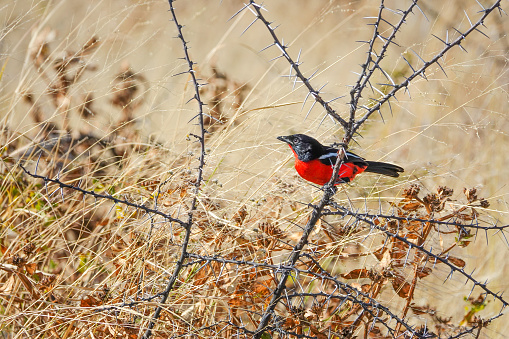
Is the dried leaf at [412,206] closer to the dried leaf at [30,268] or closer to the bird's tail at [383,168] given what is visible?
the bird's tail at [383,168]

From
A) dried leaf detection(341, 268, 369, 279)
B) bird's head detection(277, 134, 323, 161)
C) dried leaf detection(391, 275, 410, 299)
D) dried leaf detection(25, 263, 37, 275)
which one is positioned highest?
bird's head detection(277, 134, 323, 161)

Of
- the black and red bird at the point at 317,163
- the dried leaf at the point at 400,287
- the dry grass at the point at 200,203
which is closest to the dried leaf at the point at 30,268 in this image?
the dry grass at the point at 200,203

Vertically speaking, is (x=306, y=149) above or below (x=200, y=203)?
above

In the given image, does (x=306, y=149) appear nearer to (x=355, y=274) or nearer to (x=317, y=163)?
(x=317, y=163)

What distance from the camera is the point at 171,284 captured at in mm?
1848

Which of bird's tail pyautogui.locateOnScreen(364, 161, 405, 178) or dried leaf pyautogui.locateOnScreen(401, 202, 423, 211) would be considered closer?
dried leaf pyautogui.locateOnScreen(401, 202, 423, 211)

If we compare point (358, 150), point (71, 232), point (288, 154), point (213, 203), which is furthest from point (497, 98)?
point (71, 232)

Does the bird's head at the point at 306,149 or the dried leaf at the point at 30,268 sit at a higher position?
the bird's head at the point at 306,149

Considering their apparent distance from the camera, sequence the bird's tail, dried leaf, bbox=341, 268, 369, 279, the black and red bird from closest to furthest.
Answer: dried leaf, bbox=341, 268, 369, 279 → the black and red bird → the bird's tail

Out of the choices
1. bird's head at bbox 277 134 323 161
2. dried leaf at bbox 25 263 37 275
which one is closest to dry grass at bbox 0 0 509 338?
dried leaf at bbox 25 263 37 275

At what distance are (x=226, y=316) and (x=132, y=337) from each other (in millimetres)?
399

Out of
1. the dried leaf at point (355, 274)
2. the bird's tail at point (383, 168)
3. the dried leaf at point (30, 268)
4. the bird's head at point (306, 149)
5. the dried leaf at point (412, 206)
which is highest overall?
the bird's tail at point (383, 168)

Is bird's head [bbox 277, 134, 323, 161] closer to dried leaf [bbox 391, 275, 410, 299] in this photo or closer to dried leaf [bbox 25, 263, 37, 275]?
dried leaf [bbox 391, 275, 410, 299]

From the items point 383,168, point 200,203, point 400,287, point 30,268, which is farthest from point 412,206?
point 30,268
